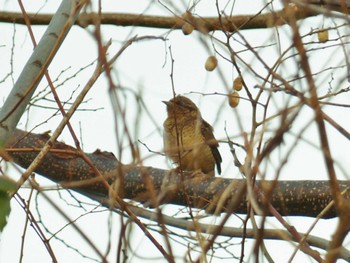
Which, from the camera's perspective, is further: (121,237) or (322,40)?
(322,40)

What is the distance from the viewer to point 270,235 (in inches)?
139

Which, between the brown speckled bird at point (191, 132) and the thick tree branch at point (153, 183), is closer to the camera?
the thick tree branch at point (153, 183)

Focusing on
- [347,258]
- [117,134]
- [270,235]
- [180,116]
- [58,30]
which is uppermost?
[180,116]

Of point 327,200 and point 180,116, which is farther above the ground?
point 180,116

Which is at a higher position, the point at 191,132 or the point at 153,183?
the point at 191,132

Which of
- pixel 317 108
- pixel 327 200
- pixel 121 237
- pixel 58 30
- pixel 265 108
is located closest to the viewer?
pixel 317 108

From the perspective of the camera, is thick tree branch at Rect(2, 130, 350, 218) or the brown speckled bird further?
the brown speckled bird

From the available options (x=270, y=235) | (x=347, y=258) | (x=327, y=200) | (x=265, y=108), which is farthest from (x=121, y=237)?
(x=327, y=200)

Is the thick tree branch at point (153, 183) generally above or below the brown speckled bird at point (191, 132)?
below

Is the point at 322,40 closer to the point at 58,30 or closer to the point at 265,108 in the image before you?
the point at 58,30

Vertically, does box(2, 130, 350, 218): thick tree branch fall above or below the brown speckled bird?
below

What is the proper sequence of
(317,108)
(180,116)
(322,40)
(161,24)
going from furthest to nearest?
1. (180,116)
2. (161,24)
3. (322,40)
4. (317,108)

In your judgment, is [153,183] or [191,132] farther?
[191,132]

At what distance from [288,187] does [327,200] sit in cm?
23
